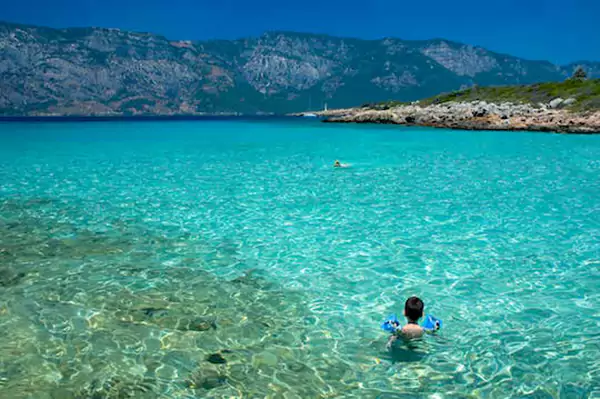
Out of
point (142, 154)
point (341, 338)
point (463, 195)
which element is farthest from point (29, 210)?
point (142, 154)

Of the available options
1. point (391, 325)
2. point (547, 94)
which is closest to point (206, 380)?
point (391, 325)

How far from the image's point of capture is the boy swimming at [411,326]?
316 inches

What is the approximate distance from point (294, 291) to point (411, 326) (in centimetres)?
337

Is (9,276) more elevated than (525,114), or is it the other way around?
(525,114)

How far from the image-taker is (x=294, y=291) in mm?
10664

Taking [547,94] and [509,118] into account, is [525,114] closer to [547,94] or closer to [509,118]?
[509,118]

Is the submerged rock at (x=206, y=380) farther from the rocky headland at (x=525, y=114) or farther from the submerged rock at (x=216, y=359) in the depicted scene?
the rocky headland at (x=525, y=114)

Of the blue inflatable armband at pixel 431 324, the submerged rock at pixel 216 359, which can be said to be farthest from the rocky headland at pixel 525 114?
the submerged rock at pixel 216 359

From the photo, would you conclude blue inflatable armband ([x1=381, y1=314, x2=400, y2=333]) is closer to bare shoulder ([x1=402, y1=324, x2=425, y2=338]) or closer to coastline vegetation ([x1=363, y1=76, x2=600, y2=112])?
bare shoulder ([x1=402, y1=324, x2=425, y2=338])

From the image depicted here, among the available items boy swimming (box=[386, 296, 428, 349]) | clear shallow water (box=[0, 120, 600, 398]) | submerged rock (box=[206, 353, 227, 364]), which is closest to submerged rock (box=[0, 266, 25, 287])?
clear shallow water (box=[0, 120, 600, 398])

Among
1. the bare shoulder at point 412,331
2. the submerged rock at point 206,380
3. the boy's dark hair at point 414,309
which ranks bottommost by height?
the submerged rock at point 206,380

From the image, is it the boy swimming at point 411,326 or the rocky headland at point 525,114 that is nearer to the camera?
the boy swimming at point 411,326

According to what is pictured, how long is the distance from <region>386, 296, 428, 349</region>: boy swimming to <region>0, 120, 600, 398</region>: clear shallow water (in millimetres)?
221

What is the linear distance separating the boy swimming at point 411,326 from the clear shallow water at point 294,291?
22cm
